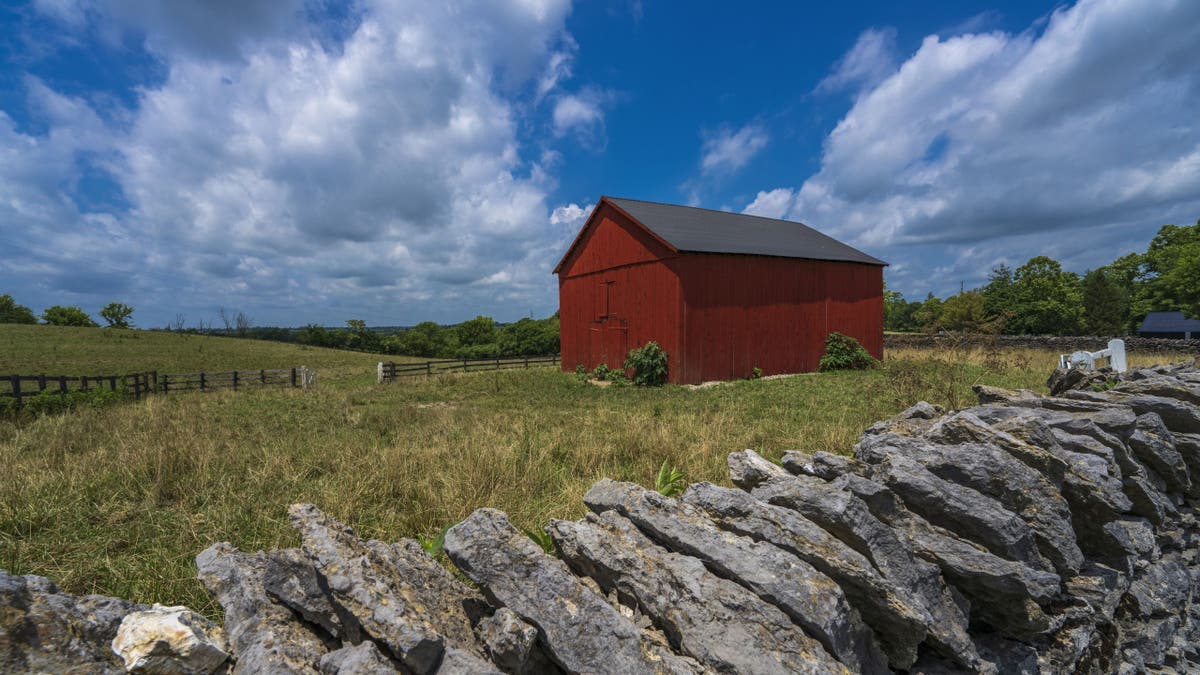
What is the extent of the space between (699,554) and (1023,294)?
256ft

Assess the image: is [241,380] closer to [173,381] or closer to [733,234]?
[173,381]

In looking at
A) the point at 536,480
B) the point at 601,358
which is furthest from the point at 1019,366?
the point at 536,480

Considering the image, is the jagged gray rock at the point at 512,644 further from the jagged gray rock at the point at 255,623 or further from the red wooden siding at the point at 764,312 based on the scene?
the red wooden siding at the point at 764,312

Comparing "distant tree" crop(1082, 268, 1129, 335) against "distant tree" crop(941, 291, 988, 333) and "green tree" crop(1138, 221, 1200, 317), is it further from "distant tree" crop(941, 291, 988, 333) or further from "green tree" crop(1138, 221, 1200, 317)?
"distant tree" crop(941, 291, 988, 333)

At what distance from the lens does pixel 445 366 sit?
27.9m

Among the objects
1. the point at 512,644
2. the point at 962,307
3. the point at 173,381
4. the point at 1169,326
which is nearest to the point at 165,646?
the point at 512,644

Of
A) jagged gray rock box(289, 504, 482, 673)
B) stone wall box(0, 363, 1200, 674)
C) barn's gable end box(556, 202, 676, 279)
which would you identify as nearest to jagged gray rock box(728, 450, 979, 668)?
stone wall box(0, 363, 1200, 674)

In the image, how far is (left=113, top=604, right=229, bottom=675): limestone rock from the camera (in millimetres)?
1521

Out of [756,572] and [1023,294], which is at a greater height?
[1023,294]

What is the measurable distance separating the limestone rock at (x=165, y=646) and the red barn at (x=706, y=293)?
15.1 meters

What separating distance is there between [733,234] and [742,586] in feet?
63.4

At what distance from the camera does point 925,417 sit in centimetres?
425

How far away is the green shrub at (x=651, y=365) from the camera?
16531 millimetres

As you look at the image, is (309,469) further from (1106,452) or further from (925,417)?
(1106,452)
